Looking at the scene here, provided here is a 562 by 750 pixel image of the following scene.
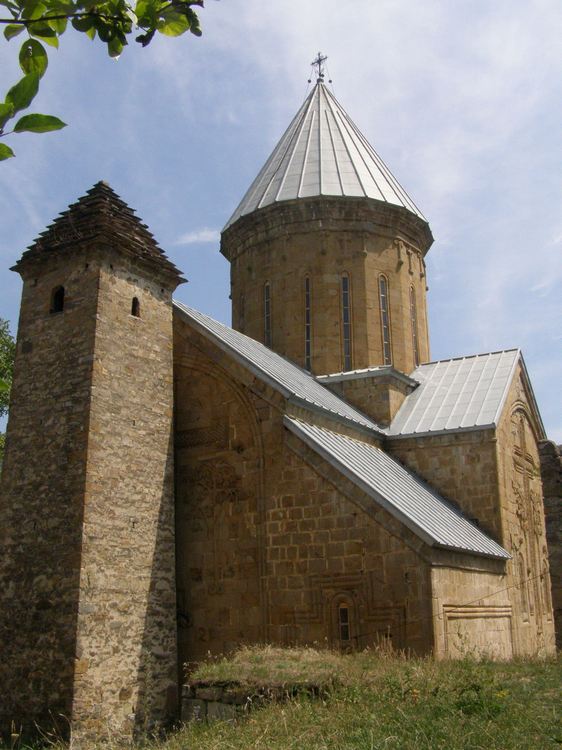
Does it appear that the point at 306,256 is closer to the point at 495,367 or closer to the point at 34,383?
the point at 495,367

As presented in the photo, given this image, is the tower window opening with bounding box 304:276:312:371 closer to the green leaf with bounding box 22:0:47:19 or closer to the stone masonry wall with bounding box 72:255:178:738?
the stone masonry wall with bounding box 72:255:178:738

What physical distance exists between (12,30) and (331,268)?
48.4 feet

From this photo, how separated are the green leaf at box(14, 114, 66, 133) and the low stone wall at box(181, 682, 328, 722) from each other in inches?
247

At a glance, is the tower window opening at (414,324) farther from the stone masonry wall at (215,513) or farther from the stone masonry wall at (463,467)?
the stone masonry wall at (215,513)

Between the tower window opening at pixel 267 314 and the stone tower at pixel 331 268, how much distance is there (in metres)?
0.02

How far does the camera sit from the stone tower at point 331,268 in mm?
17078

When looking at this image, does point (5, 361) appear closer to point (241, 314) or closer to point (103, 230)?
point (241, 314)

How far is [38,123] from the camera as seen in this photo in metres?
2.41

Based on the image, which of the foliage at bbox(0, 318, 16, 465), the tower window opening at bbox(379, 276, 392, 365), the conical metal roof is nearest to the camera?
the tower window opening at bbox(379, 276, 392, 365)

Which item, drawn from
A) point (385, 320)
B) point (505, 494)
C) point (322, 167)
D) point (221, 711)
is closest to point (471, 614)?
point (505, 494)

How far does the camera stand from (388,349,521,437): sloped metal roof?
48.3 feet

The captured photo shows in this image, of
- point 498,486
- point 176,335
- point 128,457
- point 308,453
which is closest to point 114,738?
point 128,457

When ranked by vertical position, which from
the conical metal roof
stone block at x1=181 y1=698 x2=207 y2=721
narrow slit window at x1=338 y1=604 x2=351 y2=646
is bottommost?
stone block at x1=181 y1=698 x2=207 y2=721

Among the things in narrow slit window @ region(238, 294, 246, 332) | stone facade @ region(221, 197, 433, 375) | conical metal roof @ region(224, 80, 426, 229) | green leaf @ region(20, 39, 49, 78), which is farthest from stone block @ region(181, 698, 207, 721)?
conical metal roof @ region(224, 80, 426, 229)
